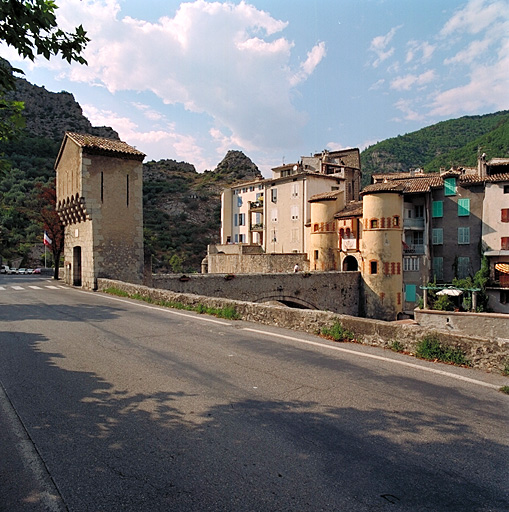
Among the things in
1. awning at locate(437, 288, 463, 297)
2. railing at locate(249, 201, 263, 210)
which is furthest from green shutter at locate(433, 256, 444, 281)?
railing at locate(249, 201, 263, 210)

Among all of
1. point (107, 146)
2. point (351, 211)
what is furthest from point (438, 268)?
point (107, 146)

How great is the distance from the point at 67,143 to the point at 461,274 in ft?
112

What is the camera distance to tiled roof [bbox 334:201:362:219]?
3691cm

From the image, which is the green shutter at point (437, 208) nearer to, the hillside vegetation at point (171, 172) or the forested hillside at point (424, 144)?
the hillside vegetation at point (171, 172)

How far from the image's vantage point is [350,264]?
38.2 metres

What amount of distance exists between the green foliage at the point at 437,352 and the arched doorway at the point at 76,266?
Result: 19916 millimetres

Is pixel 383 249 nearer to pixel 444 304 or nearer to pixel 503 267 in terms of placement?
pixel 444 304

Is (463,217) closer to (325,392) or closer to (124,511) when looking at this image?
(325,392)

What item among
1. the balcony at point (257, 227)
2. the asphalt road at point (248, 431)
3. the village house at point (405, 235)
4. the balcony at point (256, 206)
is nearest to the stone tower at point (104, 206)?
the asphalt road at point (248, 431)

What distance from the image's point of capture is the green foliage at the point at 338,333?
25.3ft

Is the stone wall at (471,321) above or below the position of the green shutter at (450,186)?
below

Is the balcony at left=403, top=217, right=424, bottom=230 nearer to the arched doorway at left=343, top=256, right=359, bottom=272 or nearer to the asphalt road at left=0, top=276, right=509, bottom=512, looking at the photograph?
the arched doorway at left=343, top=256, right=359, bottom=272

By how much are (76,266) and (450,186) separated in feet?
109

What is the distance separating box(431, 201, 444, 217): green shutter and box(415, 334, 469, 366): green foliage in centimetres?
3611
